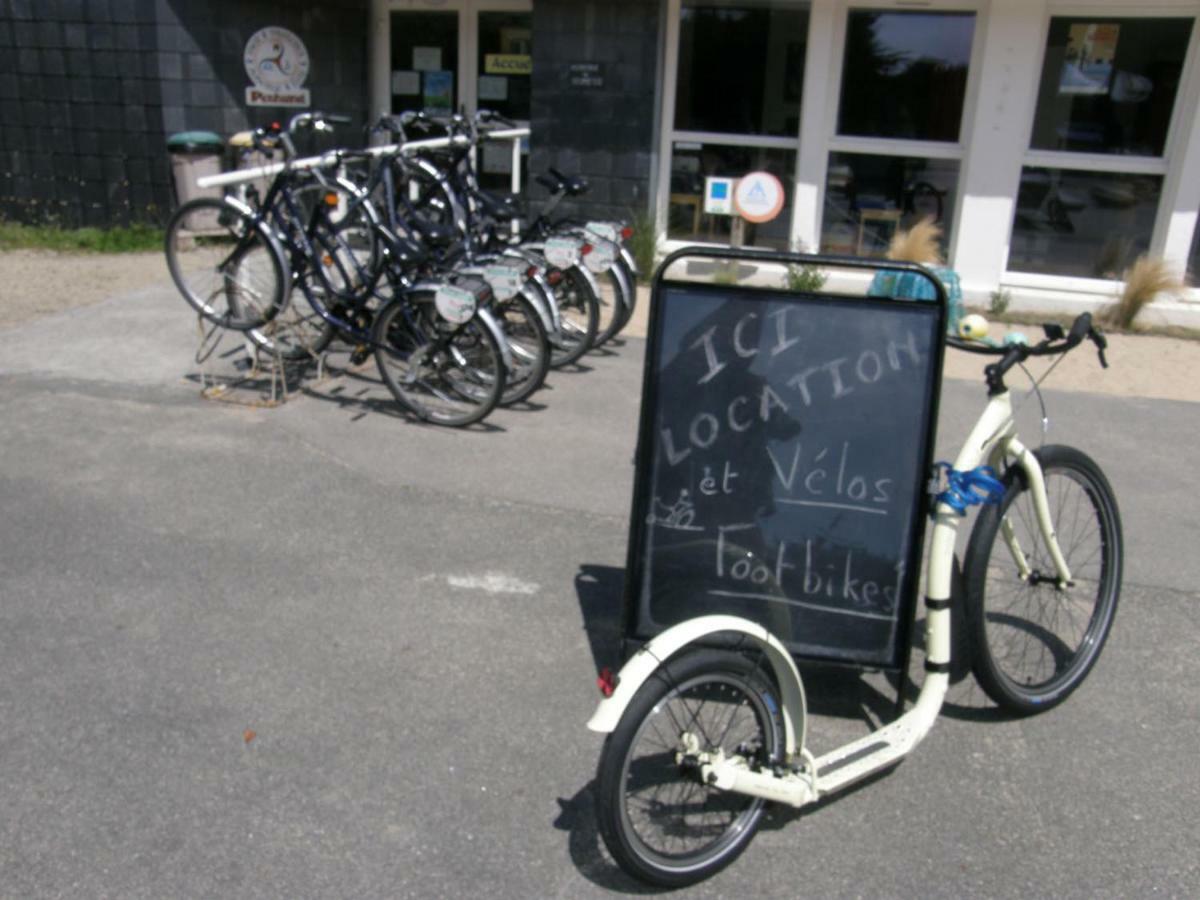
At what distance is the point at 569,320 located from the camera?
24.6 feet

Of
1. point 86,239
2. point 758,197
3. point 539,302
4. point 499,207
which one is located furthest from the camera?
point 86,239

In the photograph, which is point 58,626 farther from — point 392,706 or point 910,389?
point 910,389

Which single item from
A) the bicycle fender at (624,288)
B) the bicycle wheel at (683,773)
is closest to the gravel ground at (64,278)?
the bicycle fender at (624,288)

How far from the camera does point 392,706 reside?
11.1 feet

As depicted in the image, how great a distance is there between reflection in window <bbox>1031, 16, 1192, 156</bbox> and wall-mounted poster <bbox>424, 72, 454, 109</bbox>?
5.58 meters

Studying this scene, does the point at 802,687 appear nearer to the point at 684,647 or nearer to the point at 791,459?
the point at 684,647

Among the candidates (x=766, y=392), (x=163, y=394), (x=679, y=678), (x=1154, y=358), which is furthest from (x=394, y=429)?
(x=1154, y=358)

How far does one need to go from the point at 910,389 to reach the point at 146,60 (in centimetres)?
925

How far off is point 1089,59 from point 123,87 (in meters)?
8.63

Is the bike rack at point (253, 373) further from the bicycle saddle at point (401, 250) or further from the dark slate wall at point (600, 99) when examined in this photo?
the dark slate wall at point (600, 99)

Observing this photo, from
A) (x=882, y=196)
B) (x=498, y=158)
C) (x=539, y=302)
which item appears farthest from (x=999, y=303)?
(x=498, y=158)

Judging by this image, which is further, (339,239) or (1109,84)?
(1109,84)

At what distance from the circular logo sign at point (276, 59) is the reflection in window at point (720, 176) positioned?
149 inches

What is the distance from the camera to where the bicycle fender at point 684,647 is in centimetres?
252
